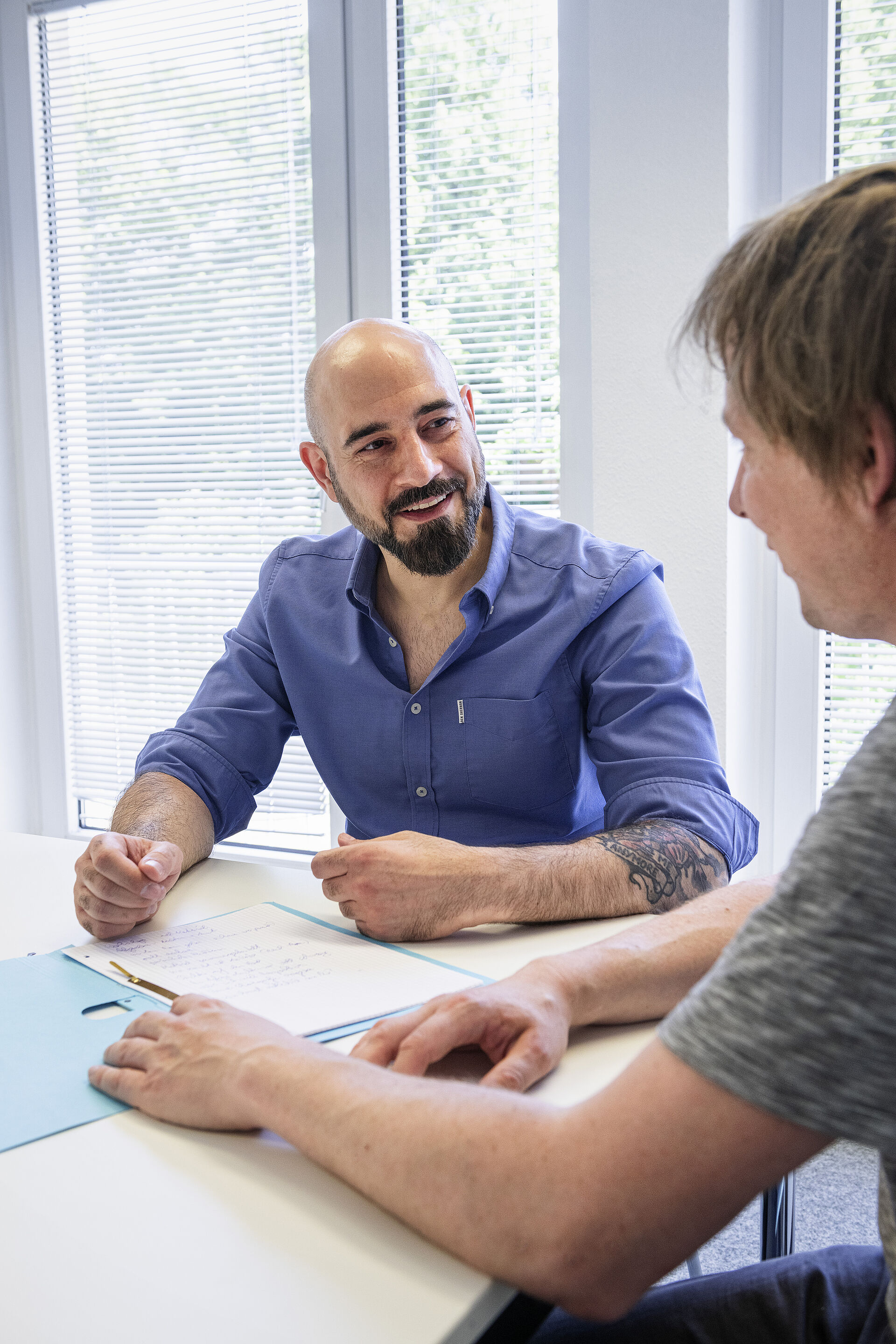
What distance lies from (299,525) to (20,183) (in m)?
1.27

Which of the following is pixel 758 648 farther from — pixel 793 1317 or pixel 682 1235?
pixel 682 1235

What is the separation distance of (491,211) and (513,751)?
1.43 metres

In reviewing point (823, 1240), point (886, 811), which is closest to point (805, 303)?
point (886, 811)

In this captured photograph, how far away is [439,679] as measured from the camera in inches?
61.1

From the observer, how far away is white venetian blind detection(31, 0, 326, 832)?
8.57ft

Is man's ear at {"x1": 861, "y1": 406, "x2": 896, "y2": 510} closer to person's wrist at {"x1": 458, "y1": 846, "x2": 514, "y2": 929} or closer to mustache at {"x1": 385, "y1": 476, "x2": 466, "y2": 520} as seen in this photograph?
person's wrist at {"x1": 458, "y1": 846, "x2": 514, "y2": 929}

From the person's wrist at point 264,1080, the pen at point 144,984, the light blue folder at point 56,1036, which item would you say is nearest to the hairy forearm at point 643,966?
the light blue folder at point 56,1036

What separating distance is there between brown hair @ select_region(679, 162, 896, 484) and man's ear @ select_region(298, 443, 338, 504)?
1155 mm

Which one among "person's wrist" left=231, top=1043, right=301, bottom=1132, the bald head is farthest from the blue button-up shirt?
"person's wrist" left=231, top=1043, right=301, bottom=1132

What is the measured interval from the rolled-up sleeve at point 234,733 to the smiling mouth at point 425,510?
0.30 meters

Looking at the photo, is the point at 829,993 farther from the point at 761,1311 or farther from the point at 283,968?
the point at 283,968

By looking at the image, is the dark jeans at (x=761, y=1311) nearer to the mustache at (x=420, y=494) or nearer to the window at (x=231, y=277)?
the mustache at (x=420, y=494)

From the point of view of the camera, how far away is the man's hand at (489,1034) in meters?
0.77

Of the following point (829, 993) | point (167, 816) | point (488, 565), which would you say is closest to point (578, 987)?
point (829, 993)
